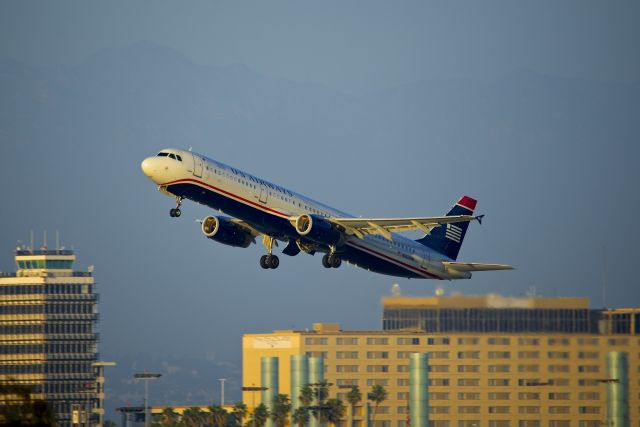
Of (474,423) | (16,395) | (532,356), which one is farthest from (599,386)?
(16,395)

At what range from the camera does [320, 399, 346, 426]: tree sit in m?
137

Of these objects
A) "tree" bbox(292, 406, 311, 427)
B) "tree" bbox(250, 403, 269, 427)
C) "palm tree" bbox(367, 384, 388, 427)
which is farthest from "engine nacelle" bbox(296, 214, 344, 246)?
"palm tree" bbox(367, 384, 388, 427)

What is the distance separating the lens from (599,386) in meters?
133

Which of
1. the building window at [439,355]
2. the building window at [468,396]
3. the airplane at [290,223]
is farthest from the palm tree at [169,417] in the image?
the airplane at [290,223]

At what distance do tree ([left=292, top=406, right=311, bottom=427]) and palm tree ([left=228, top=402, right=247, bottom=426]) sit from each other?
5.65 m

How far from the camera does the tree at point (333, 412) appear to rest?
137125mm

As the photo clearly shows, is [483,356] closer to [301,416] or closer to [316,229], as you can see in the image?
[301,416]

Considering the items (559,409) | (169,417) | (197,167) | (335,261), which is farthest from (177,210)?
(559,409)

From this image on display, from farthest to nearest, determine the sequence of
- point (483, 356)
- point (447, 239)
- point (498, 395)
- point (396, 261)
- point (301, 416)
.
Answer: point (483, 356) < point (498, 395) < point (301, 416) < point (447, 239) < point (396, 261)

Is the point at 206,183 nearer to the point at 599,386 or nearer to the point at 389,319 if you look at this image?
the point at 599,386

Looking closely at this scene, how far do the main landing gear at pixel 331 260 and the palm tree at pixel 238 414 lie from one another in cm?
5207

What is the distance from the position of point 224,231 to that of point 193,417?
51566mm

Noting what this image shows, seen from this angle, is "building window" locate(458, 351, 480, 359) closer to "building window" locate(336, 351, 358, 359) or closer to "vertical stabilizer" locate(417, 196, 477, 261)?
"building window" locate(336, 351, 358, 359)

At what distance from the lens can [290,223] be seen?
86.1 meters
